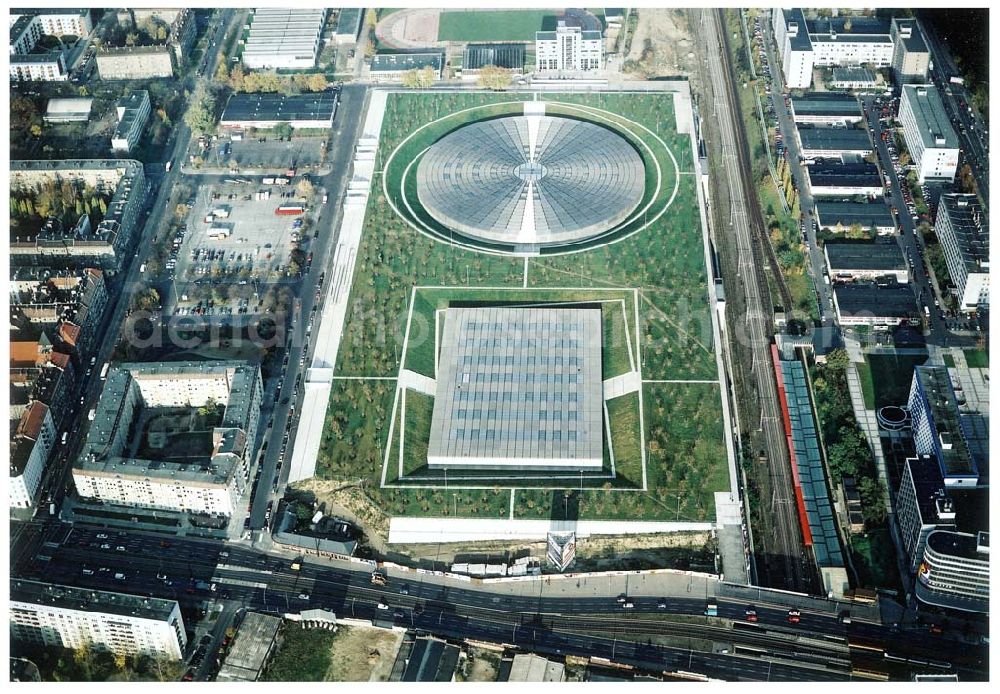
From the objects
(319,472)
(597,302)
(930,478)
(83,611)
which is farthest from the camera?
(597,302)

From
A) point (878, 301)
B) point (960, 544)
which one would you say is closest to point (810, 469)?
point (960, 544)

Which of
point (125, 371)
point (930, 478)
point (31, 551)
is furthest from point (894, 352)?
point (31, 551)

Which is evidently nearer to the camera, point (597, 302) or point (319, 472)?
point (319, 472)

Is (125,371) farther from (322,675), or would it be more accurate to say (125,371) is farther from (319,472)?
(322,675)

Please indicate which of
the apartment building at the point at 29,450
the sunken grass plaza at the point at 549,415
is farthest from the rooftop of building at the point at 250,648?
the apartment building at the point at 29,450

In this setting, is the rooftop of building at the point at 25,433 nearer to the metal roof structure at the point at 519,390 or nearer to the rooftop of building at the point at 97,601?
the rooftop of building at the point at 97,601

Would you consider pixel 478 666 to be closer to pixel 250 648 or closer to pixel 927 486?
pixel 250 648
